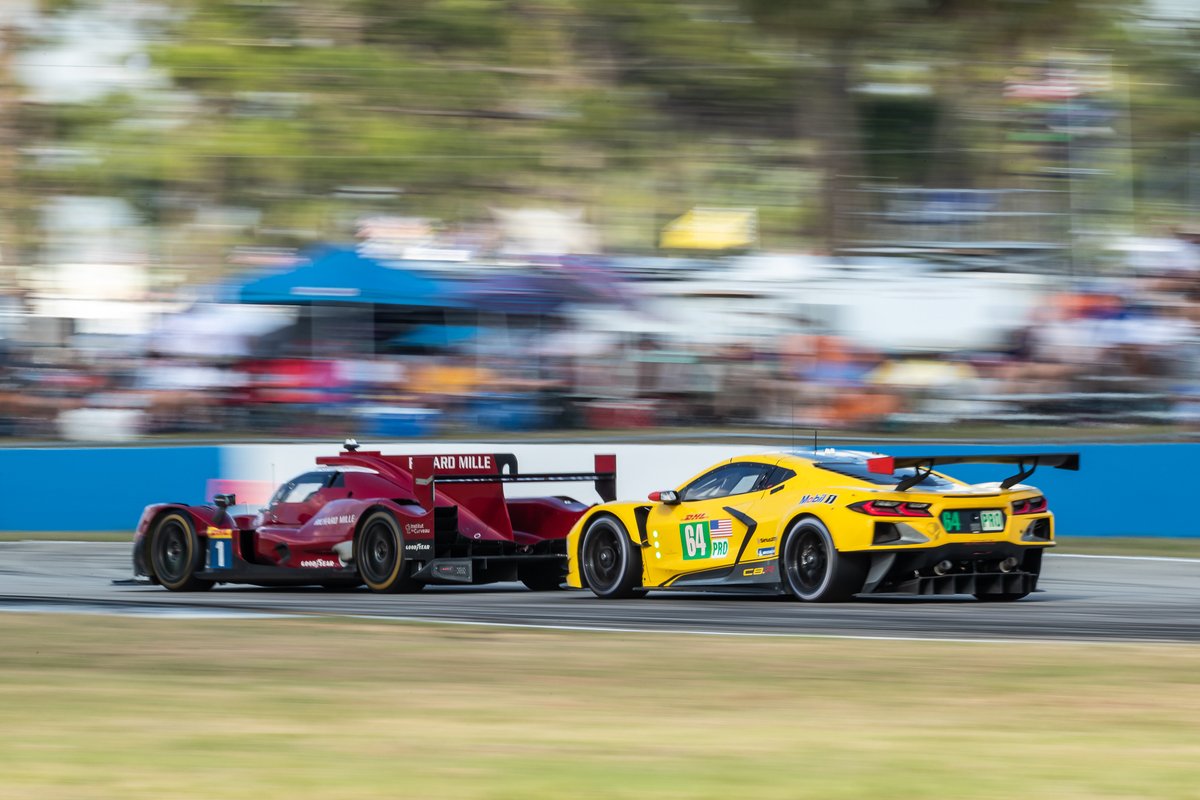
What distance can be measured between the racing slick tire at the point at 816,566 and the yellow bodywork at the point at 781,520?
0.06 metres

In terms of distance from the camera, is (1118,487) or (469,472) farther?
(1118,487)

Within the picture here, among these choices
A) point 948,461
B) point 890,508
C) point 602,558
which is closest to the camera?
point 948,461

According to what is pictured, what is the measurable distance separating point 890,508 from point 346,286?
1039cm

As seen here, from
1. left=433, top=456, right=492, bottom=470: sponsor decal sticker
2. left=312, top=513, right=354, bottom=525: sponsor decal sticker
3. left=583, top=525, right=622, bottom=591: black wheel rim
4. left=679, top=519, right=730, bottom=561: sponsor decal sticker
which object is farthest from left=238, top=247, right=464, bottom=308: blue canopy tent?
left=679, top=519, right=730, bottom=561: sponsor decal sticker

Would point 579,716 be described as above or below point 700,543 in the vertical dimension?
below

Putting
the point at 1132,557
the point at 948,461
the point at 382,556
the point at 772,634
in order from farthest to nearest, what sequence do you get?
the point at 1132,557, the point at 382,556, the point at 948,461, the point at 772,634

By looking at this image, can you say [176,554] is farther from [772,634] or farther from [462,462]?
[772,634]

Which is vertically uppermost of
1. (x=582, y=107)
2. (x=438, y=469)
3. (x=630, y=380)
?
(x=582, y=107)

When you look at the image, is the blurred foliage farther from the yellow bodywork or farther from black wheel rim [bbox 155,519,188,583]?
the yellow bodywork

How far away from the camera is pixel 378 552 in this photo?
11875 mm

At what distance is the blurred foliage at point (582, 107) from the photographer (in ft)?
72.1

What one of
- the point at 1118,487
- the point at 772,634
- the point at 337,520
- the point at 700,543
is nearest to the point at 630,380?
the point at 1118,487

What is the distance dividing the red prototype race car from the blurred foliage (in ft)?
29.6

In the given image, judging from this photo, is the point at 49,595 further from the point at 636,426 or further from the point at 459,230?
the point at 459,230
